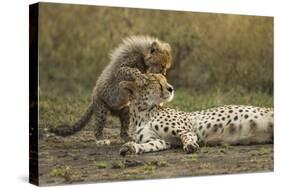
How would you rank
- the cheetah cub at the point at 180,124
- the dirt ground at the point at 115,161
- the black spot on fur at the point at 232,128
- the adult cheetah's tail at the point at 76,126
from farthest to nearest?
1. the black spot on fur at the point at 232,128
2. the cheetah cub at the point at 180,124
3. the adult cheetah's tail at the point at 76,126
4. the dirt ground at the point at 115,161

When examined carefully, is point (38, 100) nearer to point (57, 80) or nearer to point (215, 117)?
point (57, 80)

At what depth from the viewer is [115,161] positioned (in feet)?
23.9

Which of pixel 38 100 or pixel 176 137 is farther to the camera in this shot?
pixel 176 137

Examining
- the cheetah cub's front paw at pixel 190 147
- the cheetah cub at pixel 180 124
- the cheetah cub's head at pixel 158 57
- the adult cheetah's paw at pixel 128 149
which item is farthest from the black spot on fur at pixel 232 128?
the adult cheetah's paw at pixel 128 149

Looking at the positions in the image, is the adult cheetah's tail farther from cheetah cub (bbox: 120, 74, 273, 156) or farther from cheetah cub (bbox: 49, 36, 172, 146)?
cheetah cub (bbox: 120, 74, 273, 156)

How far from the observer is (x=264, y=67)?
27.3 ft

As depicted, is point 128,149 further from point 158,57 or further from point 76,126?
point 158,57

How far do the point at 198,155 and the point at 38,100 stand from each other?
180cm

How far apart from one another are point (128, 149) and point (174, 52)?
3.83 ft

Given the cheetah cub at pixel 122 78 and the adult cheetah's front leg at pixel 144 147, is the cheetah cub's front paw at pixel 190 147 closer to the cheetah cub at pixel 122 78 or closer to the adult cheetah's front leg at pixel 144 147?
the adult cheetah's front leg at pixel 144 147

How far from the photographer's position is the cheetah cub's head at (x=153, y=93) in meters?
7.58

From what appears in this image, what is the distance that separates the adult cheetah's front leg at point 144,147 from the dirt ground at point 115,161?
0.05 m

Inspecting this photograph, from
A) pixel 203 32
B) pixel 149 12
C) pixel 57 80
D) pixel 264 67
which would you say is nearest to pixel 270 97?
pixel 264 67

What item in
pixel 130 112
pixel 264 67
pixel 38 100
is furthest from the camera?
pixel 264 67
